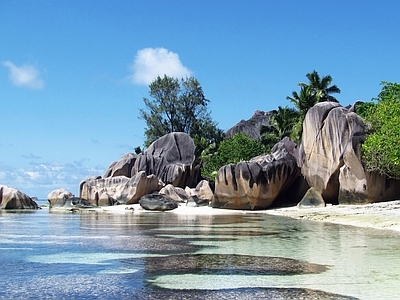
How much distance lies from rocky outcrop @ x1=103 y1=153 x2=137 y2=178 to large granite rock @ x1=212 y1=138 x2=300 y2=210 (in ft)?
51.9

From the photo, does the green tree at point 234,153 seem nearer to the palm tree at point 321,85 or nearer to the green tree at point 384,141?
the palm tree at point 321,85

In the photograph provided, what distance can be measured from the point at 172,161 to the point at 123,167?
4.31m

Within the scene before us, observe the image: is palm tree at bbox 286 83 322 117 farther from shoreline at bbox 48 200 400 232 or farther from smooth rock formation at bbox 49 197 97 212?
smooth rock formation at bbox 49 197 97 212

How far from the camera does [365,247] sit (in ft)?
38.0

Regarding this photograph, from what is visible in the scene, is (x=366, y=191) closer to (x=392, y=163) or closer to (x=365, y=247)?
(x=392, y=163)

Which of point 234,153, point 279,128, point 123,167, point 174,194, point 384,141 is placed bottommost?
point 174,194

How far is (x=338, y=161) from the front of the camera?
25.9m

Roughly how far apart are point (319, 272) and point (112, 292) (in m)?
3.37

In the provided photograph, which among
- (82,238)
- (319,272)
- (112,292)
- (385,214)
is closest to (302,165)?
(385,214)

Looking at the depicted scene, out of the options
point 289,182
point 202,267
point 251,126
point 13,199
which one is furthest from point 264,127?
point 202,267

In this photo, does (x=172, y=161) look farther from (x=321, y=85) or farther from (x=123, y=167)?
(x=321, y=85)

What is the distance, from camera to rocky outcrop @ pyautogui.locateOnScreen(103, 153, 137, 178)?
45.3m

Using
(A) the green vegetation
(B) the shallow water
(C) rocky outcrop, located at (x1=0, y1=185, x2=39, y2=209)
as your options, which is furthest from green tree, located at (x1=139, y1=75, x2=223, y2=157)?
(B) the shallow water

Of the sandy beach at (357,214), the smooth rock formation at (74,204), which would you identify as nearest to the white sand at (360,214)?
the sandy beach at (357,214)
